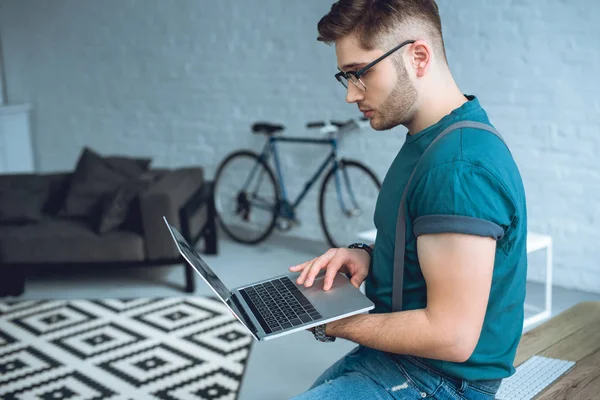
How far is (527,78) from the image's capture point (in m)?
4.14

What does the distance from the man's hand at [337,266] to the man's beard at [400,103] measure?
13.8 inches

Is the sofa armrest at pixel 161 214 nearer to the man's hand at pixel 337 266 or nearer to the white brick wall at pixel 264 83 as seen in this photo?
the white brick wall at pixel 264 83

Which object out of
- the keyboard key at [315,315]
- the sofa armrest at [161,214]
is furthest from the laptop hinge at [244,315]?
the sofa armrest at [161,214]

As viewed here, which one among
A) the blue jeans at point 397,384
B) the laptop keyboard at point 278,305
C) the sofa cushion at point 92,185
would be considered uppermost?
the laptop keyboard at point 278,305

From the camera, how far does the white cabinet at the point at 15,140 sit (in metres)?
6.79

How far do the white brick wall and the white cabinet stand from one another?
4.0 inches

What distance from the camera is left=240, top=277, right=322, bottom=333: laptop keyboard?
1.44 m

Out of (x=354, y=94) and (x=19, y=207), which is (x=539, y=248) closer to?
(x=354, y=94)

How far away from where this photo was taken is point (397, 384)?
149 centimetres

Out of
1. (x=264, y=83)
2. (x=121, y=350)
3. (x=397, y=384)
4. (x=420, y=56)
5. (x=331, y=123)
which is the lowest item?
(x=121, y=350)

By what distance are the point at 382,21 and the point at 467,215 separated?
397 mm

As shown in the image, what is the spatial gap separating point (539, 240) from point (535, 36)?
1.15 m

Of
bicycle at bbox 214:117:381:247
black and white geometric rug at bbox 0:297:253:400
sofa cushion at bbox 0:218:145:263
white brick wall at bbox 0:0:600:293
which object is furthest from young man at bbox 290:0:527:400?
bicycle at bbox 214:117:381:247

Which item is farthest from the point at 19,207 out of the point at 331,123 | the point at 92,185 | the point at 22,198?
the point at 331,123
